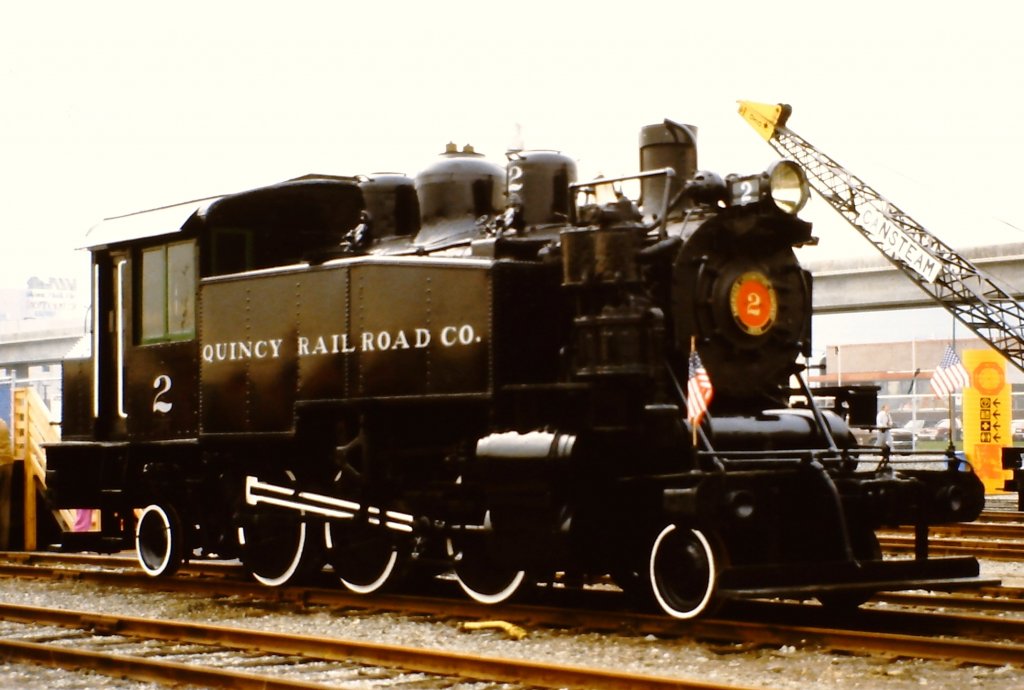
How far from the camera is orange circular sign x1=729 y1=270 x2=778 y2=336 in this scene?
9078mm

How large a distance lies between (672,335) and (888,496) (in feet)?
5.53

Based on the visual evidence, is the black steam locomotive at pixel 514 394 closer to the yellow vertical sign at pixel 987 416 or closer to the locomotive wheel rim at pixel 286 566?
the locomotive wheel rim at pixel 286 566

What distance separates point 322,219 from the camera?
11.8m

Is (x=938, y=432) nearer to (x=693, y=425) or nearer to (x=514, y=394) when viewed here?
(x=514, y=394)

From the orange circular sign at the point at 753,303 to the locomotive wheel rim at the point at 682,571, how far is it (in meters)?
1.53

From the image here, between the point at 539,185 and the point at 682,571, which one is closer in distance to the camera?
the point at 682,571

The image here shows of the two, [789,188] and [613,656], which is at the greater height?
[789,188]

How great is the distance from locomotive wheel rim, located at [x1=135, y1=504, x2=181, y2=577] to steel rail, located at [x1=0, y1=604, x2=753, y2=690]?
88.2 inches

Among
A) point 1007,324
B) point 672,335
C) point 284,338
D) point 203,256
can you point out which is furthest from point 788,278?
point 1007,324

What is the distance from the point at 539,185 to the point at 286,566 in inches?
147

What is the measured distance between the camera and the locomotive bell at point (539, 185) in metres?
9.77

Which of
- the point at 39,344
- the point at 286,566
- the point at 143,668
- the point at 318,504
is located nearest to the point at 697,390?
the point at 143,668

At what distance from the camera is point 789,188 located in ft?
30.8

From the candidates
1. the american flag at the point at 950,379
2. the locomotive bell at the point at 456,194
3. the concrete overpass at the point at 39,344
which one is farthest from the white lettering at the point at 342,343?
the concrete overpass at the point at 39,344
